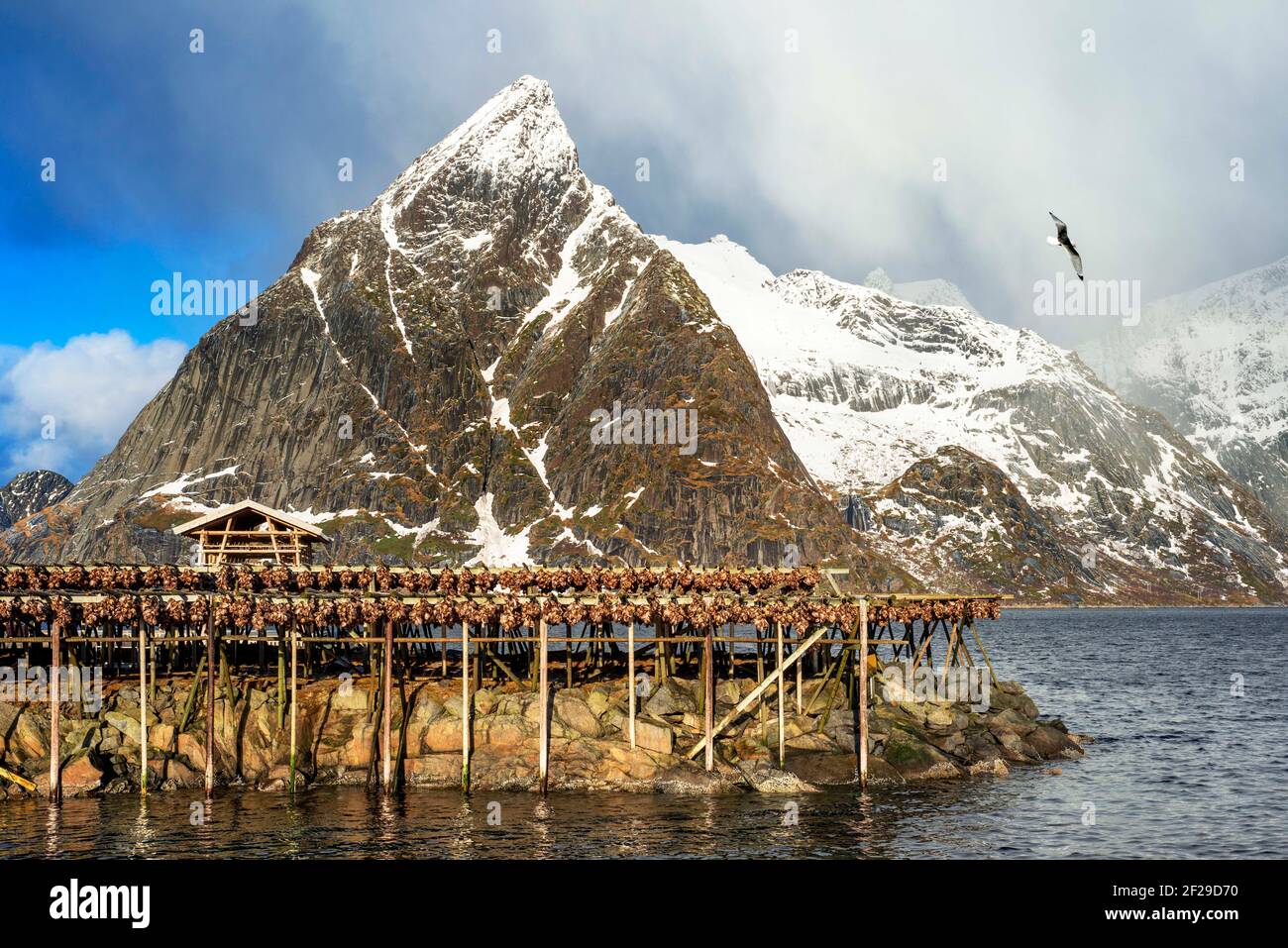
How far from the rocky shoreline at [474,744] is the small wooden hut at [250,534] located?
14.4 metres

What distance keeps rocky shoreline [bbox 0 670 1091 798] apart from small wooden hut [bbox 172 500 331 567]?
14387 mm

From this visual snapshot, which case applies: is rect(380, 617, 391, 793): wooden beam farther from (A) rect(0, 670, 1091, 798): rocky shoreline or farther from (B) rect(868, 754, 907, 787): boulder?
(B) rect(868, 754, 907, 787): boulder

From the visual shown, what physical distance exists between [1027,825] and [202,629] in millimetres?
41726

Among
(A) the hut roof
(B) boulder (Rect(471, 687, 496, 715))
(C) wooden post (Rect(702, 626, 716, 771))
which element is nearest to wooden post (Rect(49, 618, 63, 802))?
(B) boulder (Rect(471, 687, 496, 715))

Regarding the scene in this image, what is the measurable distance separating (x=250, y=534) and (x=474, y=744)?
1046 inches

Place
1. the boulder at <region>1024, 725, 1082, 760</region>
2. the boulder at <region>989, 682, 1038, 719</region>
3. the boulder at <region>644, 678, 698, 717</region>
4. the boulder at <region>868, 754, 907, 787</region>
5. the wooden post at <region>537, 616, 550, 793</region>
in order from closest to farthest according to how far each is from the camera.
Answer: the wooden post at <region>537, 616, 550, 793</region> → the boulder at <region>868, 754, 907, 787</region> → the boulder at <region>644, 678, 698, 717</region> → the boulder at <region>1024, 725, 1082, 760</region> → the boulder at <region>989, 682, 1038, 719</region>

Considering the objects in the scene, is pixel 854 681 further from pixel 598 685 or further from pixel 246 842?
pixel 246 842

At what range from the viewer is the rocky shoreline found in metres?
51.1

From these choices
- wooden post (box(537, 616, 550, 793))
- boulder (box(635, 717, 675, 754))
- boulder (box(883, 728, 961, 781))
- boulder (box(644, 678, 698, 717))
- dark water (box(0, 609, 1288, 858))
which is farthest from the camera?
boulder (box(644, 678, 698, 717))

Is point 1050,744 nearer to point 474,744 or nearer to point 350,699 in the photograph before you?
point 474,744

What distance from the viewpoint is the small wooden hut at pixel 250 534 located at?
70.6 m
